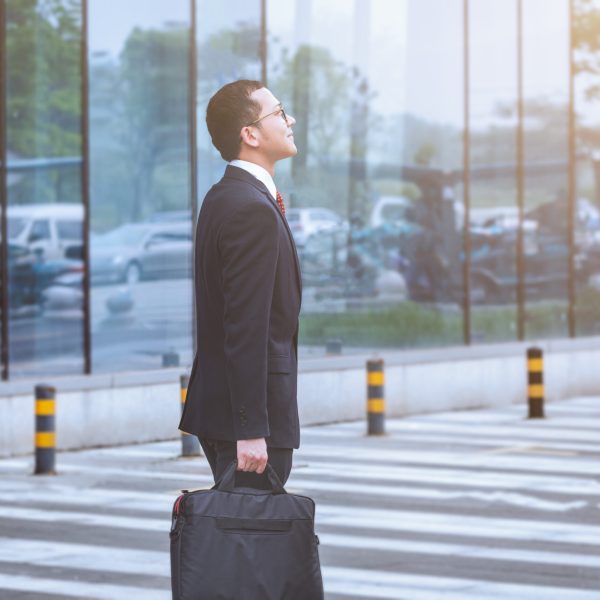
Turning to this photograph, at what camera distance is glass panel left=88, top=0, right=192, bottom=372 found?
1678 centimetres

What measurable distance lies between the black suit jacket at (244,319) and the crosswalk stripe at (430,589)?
331 cm

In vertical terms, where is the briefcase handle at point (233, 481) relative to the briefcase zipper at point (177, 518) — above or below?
above

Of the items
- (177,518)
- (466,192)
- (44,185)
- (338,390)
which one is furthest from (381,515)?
(466,192)

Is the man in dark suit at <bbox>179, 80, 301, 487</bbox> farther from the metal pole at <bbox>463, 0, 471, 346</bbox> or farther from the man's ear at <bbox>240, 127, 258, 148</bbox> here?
the metal pole at <bbox>463, 0, 471, 346</bbox>

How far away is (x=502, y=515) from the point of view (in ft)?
36.7

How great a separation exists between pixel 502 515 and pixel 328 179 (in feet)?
29.5

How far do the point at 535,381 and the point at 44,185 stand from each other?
5.73 metres

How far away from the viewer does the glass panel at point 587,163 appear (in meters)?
24.0

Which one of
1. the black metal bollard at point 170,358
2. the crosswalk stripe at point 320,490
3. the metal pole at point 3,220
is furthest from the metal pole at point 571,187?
the crosswalk stripe at point 320,490

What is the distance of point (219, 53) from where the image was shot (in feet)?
60.2

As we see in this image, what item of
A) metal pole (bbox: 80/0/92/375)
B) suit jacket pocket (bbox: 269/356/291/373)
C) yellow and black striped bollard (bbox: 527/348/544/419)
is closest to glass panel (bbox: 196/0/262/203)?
metal pole (bbox: 80/0/92/375)

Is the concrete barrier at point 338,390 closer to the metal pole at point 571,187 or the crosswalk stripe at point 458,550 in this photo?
the metal pole at point 571,187

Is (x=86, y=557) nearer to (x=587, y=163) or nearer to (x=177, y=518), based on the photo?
(x=177, y=518)

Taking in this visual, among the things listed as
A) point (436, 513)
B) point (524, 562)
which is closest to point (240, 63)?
point (436, 513)
